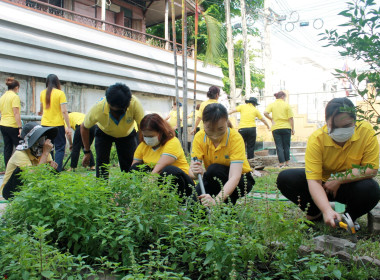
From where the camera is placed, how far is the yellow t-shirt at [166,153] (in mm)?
3653

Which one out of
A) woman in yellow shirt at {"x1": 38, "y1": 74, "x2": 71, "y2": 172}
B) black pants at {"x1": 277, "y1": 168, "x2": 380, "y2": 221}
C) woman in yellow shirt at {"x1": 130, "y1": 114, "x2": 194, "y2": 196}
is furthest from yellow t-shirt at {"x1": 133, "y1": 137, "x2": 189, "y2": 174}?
woman in yellow shirt at {"x1": 38, "y1": 74, "x2": 71, "y2": 172}

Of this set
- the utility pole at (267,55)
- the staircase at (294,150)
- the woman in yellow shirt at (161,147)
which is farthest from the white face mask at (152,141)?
the utility pole at (267,55)

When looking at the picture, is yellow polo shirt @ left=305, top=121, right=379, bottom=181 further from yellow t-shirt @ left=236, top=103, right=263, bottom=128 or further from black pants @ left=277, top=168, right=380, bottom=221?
yellow t-shirt @ left=236, top=103, right=263, bottom=128

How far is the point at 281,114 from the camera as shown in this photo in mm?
7691

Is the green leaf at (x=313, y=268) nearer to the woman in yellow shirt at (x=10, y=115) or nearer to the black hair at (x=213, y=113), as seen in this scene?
the black hair at (x=213, y=113)

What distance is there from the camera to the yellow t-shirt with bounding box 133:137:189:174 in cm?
365

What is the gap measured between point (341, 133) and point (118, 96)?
2.22 meters

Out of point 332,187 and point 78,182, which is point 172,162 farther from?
point 332,187

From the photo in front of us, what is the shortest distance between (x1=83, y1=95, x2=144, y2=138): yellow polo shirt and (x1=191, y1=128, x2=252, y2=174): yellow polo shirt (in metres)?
0.86

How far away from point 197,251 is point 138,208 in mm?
480

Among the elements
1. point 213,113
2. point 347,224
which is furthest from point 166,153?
point 347,224

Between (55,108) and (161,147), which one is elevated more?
(55,108)

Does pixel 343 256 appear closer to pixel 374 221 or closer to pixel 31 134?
pixel 374 221

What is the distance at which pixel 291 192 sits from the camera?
3.32 metres
